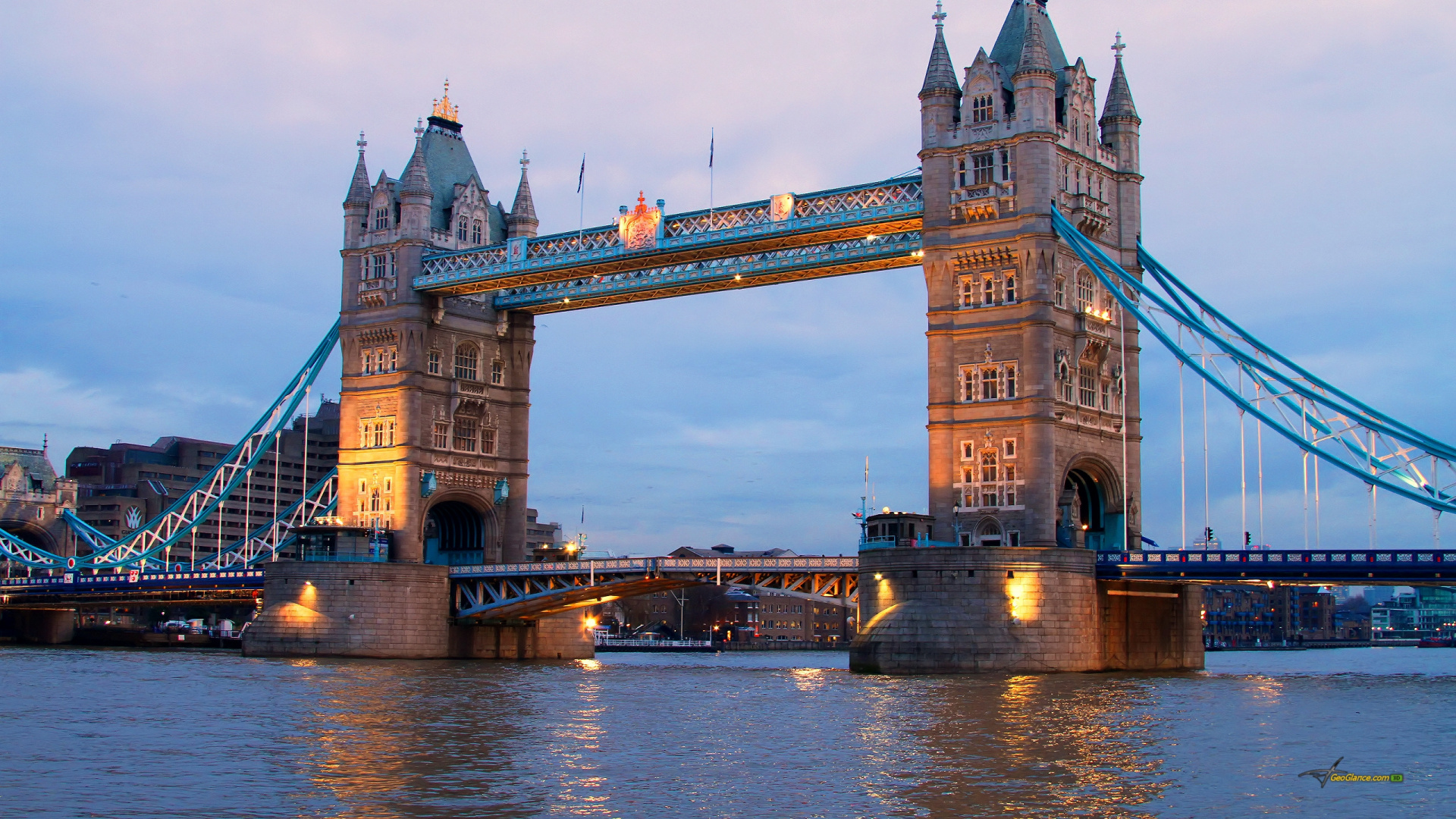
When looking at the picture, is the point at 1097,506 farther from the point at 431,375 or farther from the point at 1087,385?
the point at 431,375

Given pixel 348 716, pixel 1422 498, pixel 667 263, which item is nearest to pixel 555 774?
pixel 348 716

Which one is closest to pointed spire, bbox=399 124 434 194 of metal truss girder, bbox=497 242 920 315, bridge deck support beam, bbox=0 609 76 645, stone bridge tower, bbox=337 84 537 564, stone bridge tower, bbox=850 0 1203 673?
stone bridge tower, bbox=337 84 537 564

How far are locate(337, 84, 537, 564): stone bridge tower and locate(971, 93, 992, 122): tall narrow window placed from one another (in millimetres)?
31288

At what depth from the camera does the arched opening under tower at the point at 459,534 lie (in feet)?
304

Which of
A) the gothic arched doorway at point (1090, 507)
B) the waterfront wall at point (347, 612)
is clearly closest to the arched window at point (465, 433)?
the waterfront wall at point (347, 612)

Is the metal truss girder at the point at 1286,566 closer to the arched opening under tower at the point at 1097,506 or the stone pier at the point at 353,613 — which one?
the arched opening under tower at the point at 1097,506

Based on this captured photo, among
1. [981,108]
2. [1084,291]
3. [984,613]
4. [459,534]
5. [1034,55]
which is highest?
[1034,55]

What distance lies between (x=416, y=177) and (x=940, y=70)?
103 feet

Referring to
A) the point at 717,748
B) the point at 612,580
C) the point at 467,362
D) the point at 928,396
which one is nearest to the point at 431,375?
the point at 467,362

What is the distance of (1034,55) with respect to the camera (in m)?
71.2

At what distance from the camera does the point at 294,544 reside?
288 ft

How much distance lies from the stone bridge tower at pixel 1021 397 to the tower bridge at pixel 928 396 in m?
0.11

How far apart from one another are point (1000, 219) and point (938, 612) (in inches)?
669

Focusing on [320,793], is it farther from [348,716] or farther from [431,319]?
[431,319]
